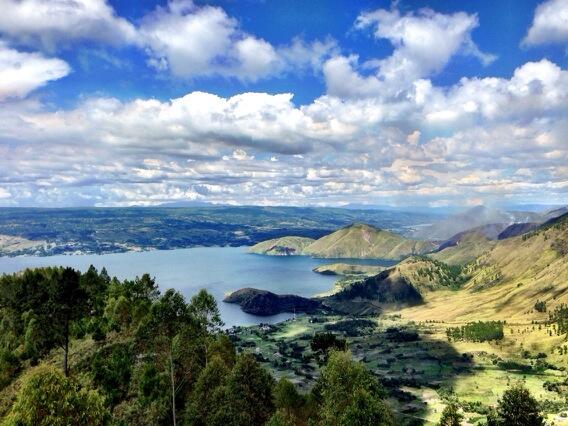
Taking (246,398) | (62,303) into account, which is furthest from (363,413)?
(62,303)

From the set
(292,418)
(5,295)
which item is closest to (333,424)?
(292,418)

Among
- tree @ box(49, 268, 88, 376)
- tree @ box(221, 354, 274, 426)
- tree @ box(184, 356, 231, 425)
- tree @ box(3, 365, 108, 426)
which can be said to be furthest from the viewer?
tree @ box(49, 268, 88, 376)

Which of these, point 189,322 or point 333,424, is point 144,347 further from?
point 333,424

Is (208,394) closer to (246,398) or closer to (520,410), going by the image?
(246,398)

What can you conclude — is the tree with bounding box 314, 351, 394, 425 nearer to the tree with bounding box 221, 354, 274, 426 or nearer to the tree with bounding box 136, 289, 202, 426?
the tree with bounding box 221, 354, 274, 426

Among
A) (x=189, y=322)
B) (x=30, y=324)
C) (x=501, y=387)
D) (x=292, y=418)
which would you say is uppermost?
(x=189, y=322)

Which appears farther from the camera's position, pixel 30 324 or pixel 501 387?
pixel 501 387

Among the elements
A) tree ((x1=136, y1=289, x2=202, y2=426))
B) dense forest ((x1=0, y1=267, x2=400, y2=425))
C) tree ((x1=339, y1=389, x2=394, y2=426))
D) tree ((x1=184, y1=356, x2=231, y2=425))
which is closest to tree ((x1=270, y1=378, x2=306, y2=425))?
dense forest ((x1=0, y1=267, x2=400, y2=425))

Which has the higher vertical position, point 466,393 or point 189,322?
point 189,322
